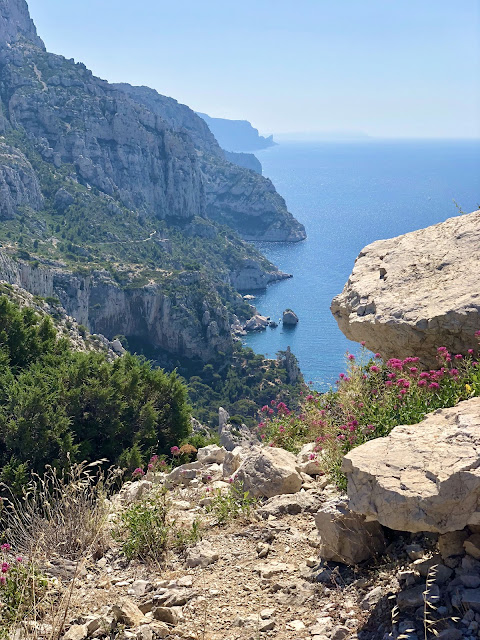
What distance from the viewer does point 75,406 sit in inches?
477

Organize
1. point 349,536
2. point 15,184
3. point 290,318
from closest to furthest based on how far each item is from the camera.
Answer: point 349,536 → point 15,184 → point 290,318

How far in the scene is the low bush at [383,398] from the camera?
5145mm

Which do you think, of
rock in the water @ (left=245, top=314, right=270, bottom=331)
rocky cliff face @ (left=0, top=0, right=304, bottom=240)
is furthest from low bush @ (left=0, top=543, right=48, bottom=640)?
rock in the water @ (left=245, top=314, right=270, bottom=331)

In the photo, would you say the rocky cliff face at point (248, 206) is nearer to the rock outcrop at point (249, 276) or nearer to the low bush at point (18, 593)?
the rock outcrop at point (249, 276)

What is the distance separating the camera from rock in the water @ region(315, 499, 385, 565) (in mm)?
4675

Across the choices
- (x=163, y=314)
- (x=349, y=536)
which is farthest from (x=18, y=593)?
(x=163, y=314)

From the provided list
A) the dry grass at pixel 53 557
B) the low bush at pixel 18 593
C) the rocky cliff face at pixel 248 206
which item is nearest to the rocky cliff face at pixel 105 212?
the rocky cliff face at pixel 248 206

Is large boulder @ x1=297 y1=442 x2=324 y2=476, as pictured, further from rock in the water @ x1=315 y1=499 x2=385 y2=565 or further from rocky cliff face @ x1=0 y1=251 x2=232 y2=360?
rocky cliff face @ x1=0 y1=251 x2=232 y2=360

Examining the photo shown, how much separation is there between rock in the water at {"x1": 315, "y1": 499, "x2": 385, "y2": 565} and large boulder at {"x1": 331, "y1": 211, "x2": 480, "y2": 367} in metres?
2.48

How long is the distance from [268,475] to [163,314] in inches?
2998

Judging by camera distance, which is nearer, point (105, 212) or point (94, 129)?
point (105, 212)

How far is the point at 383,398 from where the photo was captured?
225 inches

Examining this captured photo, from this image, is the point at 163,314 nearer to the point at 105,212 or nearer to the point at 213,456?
the point at 105,212

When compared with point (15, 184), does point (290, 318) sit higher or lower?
lower
